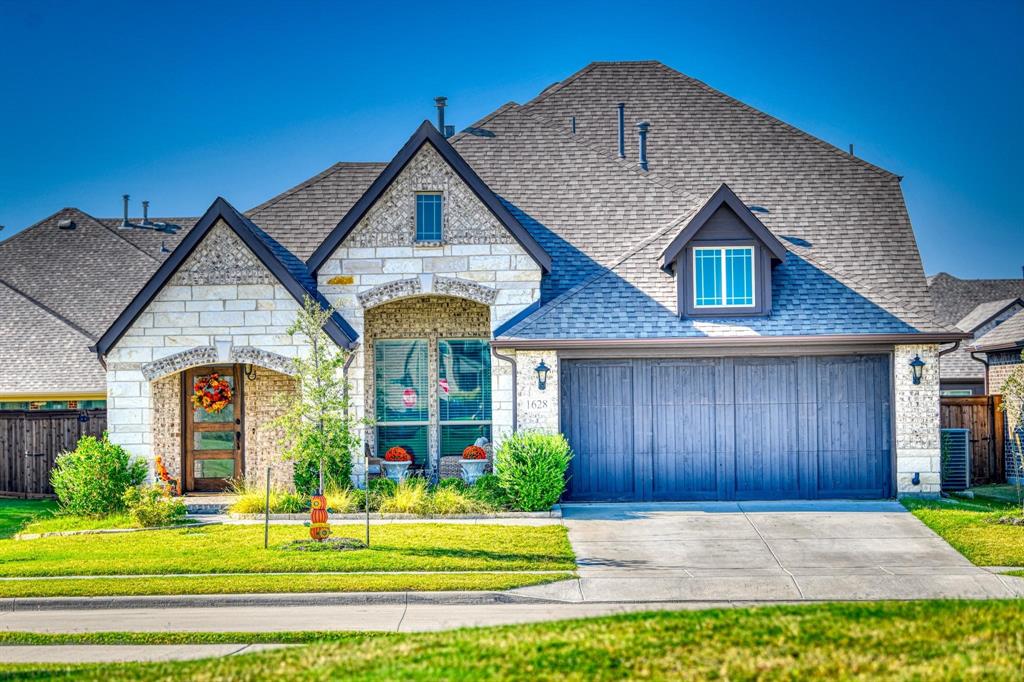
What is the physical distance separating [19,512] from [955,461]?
725 inches

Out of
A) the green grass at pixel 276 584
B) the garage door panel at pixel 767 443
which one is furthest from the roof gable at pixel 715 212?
the green grass at pixel 276 584

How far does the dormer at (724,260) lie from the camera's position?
18703 mm

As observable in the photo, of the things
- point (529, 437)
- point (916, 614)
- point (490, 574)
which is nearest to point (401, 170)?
point (529, 437)

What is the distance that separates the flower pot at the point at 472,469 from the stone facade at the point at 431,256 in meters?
2.69

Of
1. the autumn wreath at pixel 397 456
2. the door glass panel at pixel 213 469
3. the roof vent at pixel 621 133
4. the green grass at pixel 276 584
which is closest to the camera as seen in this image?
the green grass at pixel 276 584

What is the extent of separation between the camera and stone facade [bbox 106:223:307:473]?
18.8 m

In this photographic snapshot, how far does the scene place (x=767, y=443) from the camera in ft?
60.9

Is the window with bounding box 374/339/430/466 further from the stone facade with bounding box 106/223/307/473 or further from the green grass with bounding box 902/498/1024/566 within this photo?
the green grass with bounding box 902/498/1024/566

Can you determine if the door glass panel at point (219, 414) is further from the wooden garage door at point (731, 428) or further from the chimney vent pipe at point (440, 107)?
the chimney vent pipe at point (440, 107)

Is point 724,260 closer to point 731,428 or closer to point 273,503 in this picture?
point 731,428

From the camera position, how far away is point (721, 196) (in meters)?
18.6

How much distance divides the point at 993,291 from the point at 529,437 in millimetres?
33888

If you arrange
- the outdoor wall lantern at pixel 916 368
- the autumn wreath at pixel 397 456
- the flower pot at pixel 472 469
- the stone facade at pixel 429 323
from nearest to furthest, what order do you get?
the outdoor wall lantern at pixel 916 368 < the flower pot at pixel 472 469 < the autumn wreath at pixel 397 456 < the stone facade at pixel 429 323

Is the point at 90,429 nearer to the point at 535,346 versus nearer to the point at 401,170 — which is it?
the point at 401,170
